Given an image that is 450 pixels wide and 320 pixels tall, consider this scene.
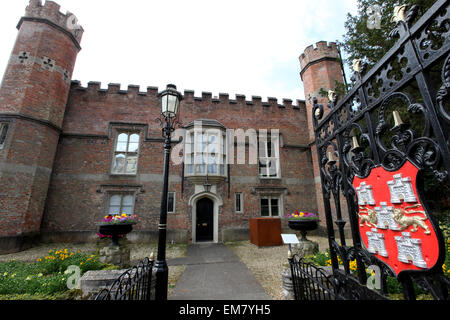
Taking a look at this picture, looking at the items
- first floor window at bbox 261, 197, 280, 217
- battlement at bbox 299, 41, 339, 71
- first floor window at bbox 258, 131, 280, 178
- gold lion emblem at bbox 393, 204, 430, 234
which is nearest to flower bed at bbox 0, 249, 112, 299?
gold lion emblem at bbox 393, 204, 430, 234

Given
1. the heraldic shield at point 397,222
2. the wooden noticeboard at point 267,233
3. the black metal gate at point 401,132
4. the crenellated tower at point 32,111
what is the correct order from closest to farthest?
the black metal gate at point 401,132, the heraldic shield at point 397,222, the crenellated tower at point 32,111, the wooden noticeboard at point 267,233

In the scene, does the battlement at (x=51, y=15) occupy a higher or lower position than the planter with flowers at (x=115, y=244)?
higher

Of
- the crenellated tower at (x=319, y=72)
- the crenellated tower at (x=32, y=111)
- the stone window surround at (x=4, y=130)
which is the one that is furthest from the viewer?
the crenellated tower at (x=319, y=72)

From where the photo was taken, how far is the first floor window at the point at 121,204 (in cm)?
1001

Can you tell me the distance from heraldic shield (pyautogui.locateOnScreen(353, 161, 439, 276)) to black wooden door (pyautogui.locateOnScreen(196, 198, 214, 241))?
9292mm

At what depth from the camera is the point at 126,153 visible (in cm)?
1083

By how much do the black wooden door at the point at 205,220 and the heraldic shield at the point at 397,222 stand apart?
9292mm

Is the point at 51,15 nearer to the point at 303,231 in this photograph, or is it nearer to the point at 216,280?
the point at 216,280

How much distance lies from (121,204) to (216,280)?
24.0 ft

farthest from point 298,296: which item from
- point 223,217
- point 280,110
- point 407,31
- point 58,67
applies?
point 58,67

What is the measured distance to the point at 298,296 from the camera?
131 inches

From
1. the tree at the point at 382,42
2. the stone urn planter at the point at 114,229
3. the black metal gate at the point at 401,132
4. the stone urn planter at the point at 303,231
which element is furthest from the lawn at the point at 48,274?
the tree at the point at 382,42

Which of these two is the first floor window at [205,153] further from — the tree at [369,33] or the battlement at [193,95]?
the tree at [369,33]

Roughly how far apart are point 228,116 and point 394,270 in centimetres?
1117
